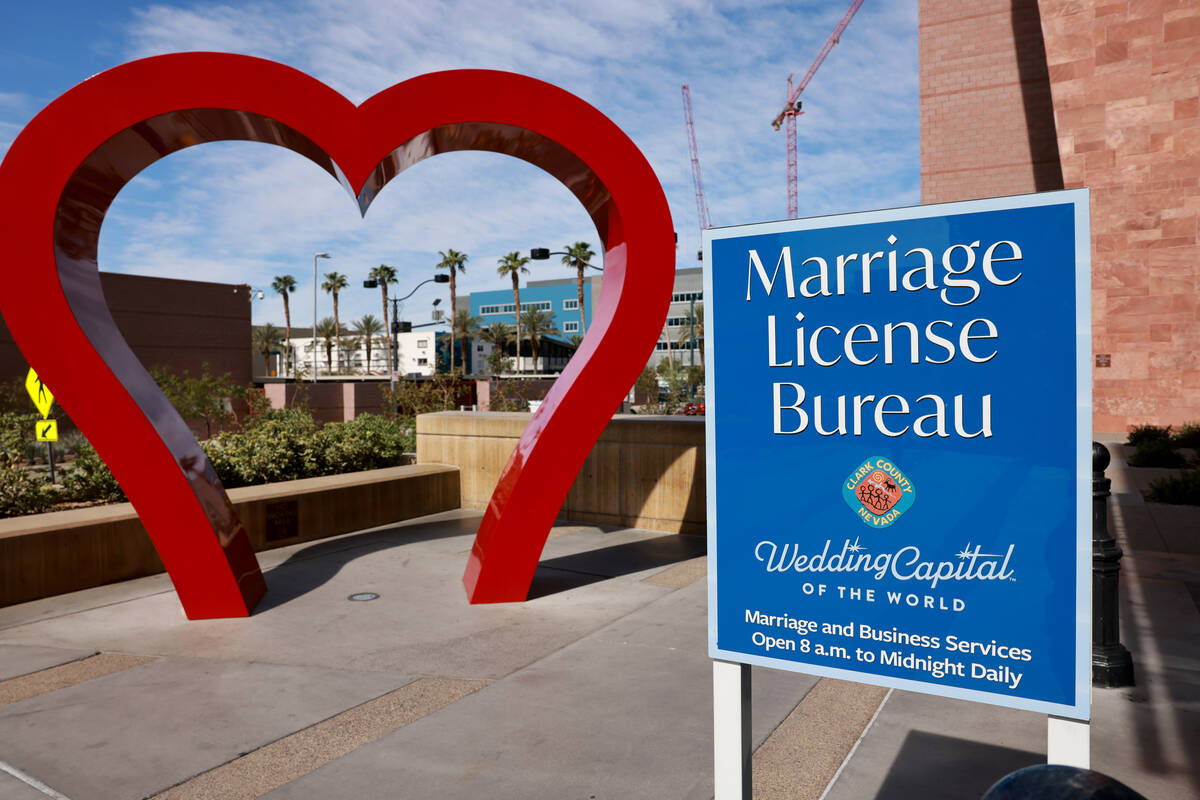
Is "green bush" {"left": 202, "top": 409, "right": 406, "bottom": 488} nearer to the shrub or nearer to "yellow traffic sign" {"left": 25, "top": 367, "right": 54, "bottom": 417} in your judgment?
the shrub

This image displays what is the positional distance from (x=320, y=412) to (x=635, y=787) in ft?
93.6

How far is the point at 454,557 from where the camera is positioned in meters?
9.02

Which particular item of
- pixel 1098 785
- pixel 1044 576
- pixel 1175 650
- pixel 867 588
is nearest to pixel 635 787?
pixel 867 588

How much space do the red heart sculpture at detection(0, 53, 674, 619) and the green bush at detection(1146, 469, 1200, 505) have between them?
913cm

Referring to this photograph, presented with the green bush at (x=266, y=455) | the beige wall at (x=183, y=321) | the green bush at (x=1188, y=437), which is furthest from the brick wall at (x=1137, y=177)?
the beige wall at (x=183, y=321)

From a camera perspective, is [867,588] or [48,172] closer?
[867,588]

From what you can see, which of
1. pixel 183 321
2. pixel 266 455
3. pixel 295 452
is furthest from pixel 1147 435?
pixel 183 321

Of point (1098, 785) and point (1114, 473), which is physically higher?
point (1098, 785)

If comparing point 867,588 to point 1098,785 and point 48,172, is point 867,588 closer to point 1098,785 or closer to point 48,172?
point 1098,785

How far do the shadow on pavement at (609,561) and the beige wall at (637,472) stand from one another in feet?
1.61

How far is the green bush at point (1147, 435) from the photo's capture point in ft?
56.4

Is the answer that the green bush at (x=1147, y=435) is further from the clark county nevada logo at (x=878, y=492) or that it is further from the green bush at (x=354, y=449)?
the clark county nevada logo at (x=878, y=492)

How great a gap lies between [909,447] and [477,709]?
322 cm

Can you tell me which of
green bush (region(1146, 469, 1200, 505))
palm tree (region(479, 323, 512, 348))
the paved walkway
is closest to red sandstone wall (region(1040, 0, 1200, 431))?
green bush (region(1146, 469, 1200, 505))
